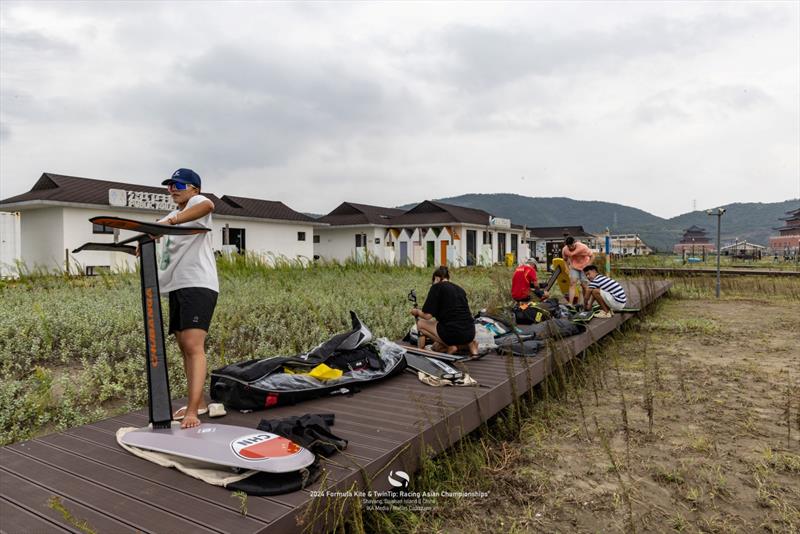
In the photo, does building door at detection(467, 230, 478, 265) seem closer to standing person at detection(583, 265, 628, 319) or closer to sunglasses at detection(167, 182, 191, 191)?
standing person at detection(583, 265, 628, 319)

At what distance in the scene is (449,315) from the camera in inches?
208

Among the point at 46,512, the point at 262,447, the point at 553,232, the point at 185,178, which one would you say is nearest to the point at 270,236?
the point at 185,178

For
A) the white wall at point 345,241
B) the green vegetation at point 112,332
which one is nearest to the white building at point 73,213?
the green vegetation at point 112,332

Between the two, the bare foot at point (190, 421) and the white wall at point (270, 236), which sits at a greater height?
the white wall at point (270, 236)

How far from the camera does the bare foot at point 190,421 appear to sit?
289 cm

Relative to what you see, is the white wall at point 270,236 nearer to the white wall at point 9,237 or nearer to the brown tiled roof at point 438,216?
the brown tiled roof at point 438,216

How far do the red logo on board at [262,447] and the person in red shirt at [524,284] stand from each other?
6.80m

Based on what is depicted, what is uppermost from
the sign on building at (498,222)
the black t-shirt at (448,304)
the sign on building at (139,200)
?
the sign on building at (139,200)

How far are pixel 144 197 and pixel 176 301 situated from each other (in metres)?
20.2

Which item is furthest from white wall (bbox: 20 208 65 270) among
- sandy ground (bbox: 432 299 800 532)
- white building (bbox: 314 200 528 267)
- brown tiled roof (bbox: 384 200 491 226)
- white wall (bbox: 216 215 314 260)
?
brown tiled roof (bbox: 384 200 491 226)

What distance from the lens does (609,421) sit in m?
4.51

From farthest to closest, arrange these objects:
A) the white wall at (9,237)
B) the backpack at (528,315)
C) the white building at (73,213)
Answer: the white building at (73,213), the white wall at (9,237), the backpack at (528,315)

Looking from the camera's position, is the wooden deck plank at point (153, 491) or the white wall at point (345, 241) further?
the white wall at point (345, 241)

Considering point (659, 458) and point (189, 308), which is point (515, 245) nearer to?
point (659, 458)
